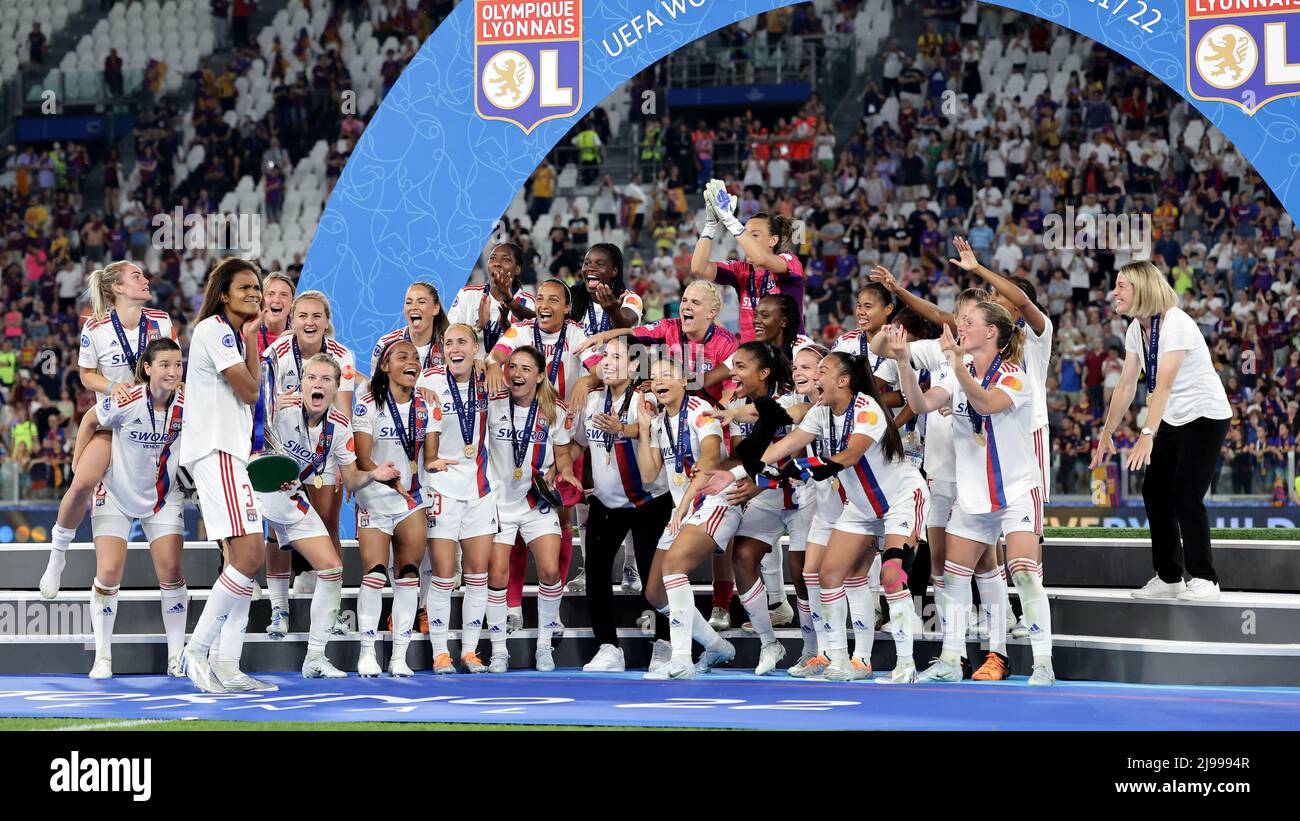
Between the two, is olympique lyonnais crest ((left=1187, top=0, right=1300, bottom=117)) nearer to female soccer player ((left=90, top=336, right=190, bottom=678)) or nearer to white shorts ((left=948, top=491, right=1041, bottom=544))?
white shorts ((left=948, top=491, right=1041, bottom=544))

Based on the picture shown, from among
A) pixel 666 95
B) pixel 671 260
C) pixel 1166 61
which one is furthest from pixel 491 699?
pixel 666 95

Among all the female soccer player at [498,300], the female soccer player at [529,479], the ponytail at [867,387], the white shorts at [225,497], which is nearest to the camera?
the white shorts at [225,497]

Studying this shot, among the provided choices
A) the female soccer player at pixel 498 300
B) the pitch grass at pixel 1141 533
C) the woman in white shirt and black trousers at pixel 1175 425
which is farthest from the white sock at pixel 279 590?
the pitch grass at pixel 1141 533

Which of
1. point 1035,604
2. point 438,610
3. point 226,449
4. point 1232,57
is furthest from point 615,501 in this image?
point 1232,57

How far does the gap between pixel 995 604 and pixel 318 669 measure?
11.1 feet

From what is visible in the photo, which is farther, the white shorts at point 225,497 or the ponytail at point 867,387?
the ponytail at point 867,387

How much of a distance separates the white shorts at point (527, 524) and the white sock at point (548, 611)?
0.28m

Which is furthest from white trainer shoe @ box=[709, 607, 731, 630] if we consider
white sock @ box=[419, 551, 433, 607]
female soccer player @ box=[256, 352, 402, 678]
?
female soccer player @ box=[256, 352, 402, 678]

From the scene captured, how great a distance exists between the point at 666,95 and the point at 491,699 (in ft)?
51.2

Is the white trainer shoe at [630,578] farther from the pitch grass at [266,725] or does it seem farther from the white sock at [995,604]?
the pitch grass at [266,725]

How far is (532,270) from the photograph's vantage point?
1906 centimetres

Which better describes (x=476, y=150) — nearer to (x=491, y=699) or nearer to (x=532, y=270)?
(x=491, y=699)

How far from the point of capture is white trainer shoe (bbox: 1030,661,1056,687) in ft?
24.3

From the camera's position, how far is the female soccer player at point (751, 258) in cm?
872
